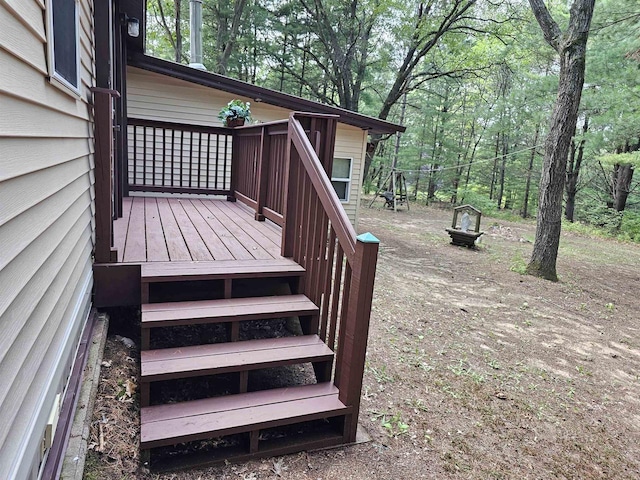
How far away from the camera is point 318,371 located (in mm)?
2574

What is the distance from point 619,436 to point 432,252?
5.84 meters

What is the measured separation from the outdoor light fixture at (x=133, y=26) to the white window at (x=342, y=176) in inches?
198

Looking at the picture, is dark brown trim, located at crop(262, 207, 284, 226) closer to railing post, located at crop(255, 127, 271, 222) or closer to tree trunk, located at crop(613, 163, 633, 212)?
railing post, located at crop(255, 127, 271, 222)

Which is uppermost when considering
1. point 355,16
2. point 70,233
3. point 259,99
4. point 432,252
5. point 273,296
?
point 355,16

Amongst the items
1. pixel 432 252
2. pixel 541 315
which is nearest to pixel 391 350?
pixel 541 315

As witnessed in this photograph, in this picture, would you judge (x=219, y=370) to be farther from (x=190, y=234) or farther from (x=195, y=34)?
(x=195, y=34)

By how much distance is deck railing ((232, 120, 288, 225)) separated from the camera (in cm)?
403

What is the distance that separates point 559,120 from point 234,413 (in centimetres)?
688

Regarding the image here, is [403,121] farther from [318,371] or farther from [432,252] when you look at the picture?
[318,371]

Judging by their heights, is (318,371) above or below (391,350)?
above

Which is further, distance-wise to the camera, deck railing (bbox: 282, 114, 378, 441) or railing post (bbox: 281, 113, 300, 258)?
railing post (bbox: 281, 113, 300, 258)

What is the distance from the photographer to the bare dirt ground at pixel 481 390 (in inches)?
84.9

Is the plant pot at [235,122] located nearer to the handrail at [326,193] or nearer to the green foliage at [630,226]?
the handrail at [326,193]

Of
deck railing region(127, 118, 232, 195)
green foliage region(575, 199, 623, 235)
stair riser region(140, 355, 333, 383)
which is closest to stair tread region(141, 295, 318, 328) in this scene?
stair riser region(140, 355, 333, 383)
